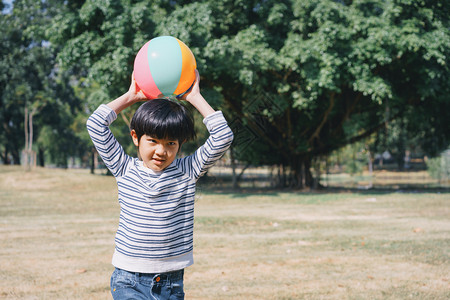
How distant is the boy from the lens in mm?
2367

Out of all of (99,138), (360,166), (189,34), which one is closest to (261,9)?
(189,34)

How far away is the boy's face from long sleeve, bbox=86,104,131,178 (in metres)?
0.17

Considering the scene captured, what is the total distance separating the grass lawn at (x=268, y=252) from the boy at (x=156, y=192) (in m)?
2.23

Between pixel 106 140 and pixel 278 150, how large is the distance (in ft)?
57.5

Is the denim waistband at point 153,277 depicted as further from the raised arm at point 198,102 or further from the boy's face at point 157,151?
the raised arm at point 198,102

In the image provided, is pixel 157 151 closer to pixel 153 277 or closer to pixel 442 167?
pixel 153 277

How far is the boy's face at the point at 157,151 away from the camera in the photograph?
8.00 feet

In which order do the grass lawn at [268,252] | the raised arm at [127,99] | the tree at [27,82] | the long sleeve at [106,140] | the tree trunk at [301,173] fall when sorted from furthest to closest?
the tree at [27,82] → the tree trunk at [301,173] → the grass lawn at [268,252] → the raised arm at [127,99] → the long sleeve at [106,140]

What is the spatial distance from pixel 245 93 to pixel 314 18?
453 cm

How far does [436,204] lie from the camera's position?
12914 millimetres

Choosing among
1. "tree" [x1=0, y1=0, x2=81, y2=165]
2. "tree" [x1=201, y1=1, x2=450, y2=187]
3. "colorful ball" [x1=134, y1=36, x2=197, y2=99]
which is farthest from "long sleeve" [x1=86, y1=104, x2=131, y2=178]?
"tree" [x1=0, y1=0, x2=81, y2=165]

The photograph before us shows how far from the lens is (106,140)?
2.52 m

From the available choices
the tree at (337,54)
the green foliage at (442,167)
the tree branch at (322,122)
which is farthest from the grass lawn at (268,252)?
the green foliage at (442,167)

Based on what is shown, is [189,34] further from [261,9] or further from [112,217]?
[112,217]
